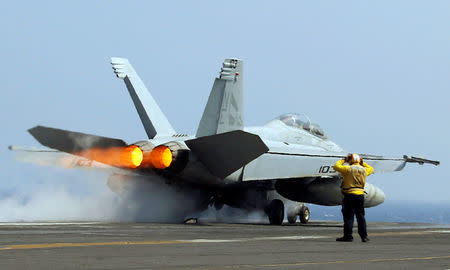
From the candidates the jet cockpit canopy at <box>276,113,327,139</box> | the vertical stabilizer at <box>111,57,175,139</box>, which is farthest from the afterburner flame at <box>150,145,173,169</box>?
the jet cockpit canopy at <box>276,113,327,139</box>

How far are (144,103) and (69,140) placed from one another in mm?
7720

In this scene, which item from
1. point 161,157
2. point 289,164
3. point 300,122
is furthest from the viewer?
point 300,122

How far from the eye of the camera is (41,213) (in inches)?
1148

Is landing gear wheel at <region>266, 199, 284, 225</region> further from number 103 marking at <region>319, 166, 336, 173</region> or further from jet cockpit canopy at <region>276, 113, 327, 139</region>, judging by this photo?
jet cockpit canopy at <region>276, 113, 327, 139</region>

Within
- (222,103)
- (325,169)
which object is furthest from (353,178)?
(325,169)

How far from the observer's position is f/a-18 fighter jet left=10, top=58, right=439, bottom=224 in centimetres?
2528

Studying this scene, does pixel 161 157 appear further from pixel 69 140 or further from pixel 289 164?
pixel 289 164

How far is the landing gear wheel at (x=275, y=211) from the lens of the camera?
29408mm

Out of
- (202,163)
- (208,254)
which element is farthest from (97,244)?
(202,163)

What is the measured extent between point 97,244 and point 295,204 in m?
19.1

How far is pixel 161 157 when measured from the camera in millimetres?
25531

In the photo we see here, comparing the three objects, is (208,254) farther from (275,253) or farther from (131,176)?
→ (131,176)

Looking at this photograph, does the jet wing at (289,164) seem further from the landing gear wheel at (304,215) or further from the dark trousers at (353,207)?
the dark trousers at (353,207)

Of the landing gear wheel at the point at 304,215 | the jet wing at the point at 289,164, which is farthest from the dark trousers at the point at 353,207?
the landing gear wheel at the point at 304,215
